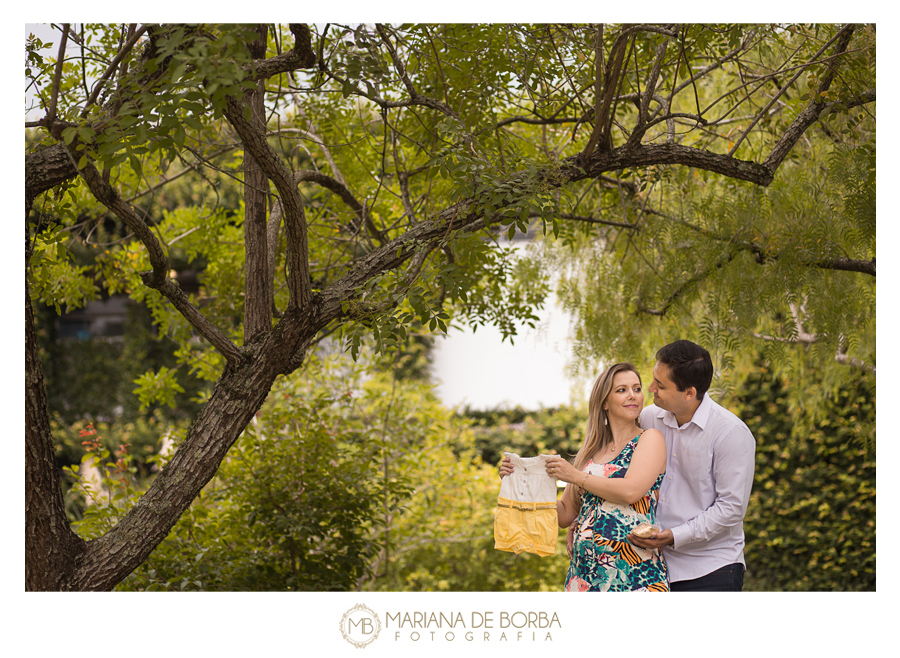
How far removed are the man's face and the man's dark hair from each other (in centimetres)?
1

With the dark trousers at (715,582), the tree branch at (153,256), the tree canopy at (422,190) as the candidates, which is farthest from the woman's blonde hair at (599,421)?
the tree branch at (153,256)

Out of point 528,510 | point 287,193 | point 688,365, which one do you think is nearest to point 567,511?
point 528,510

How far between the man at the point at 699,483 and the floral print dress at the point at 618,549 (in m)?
0.05

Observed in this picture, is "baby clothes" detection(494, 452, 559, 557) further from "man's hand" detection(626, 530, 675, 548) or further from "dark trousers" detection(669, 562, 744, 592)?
"dark trousers" detection(669, 562, 744, 592)

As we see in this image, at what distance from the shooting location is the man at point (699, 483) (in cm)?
193

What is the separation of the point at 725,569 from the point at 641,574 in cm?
28

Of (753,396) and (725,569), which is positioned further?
(753,396)

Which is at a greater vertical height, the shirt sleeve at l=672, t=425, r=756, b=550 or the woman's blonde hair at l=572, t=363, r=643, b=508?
the woman's blonde hair at l=572, t=363, r=643, b=508

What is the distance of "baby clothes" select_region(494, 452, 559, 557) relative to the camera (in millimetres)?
2088

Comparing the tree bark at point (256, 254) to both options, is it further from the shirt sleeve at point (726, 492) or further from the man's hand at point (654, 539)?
the shirt sleeve at point (726, 492)

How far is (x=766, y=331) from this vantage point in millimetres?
3691
